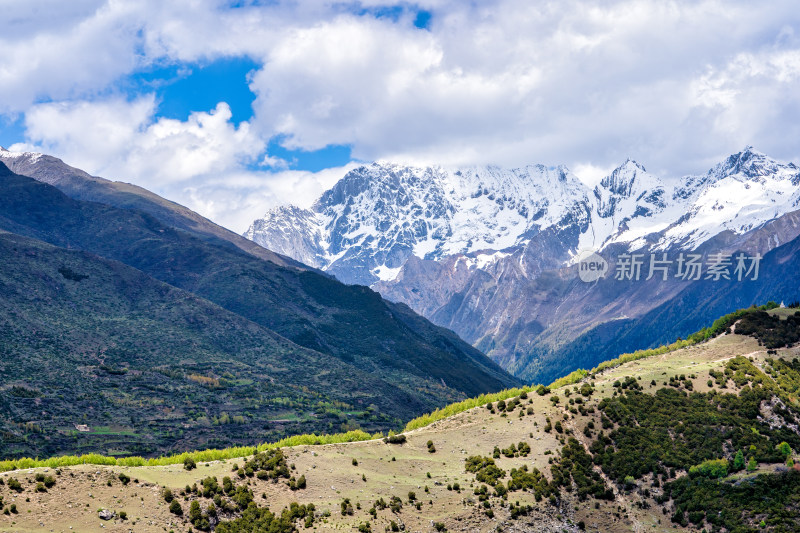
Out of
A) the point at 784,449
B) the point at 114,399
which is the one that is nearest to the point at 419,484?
the point at 784,449

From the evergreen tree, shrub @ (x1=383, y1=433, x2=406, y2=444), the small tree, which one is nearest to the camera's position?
the evergreen tree

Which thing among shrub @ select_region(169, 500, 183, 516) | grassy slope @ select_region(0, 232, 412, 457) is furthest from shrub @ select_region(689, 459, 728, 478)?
grassy slope @ select_region(0, 232, 412, 457)

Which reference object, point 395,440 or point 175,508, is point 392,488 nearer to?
point 395,440

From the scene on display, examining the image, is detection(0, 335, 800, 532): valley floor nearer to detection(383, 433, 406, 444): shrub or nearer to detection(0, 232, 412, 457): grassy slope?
detection(383, 433, 406, 444): shrub

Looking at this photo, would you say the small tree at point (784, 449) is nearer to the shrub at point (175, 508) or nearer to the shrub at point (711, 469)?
the shrub at point (711, 469)

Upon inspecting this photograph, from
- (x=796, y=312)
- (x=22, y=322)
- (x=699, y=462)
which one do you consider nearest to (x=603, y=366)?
(x=796, y=312)

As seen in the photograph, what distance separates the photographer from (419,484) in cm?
7619

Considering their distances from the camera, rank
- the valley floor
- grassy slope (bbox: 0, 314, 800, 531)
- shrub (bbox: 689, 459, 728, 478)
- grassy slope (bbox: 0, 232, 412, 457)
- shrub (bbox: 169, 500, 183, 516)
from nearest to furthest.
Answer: the valley floor, grassy slope (bbox: 0, 314, 800, 531), shrub (bbox: 169, 500, 183, 516), shrub (bbox: 689, 459, 728, 478), grassy slope (bbox: 0, 232, 412, 457)

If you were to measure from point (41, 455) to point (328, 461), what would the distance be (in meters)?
70.5

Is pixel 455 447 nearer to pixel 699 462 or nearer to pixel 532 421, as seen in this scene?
pixel 532 421

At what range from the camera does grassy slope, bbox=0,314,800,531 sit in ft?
202

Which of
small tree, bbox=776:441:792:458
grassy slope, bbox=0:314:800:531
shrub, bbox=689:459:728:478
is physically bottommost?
grassy slope, bbox=0:314:800:531

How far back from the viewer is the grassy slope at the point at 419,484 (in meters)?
61.7

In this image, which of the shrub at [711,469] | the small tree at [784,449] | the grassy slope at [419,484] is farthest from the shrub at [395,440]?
the small tree at [784,449]
